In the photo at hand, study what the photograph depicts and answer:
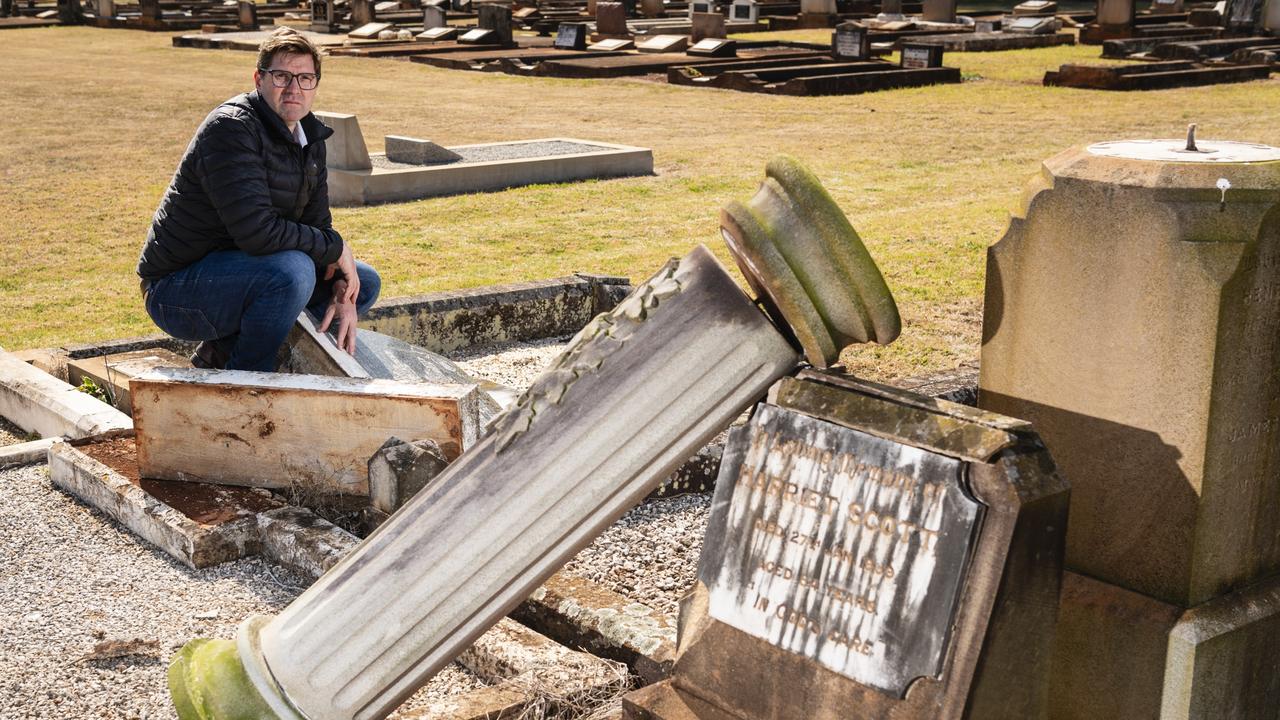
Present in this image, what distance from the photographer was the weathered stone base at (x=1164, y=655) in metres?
2.46

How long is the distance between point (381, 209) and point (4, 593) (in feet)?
22.4

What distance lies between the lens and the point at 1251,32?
24.0m

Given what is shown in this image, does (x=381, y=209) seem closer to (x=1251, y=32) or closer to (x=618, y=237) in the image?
(x=618, y=237)

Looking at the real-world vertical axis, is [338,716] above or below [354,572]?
below

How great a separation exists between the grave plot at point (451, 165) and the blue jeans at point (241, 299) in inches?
232

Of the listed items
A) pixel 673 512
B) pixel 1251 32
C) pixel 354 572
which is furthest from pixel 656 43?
pixel 354 572

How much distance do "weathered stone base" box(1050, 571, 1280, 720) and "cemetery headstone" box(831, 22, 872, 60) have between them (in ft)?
63.9

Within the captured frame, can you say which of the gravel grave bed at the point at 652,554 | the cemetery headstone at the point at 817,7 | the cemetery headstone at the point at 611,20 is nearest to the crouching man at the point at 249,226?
the gravel grave bed at the point at 652,554

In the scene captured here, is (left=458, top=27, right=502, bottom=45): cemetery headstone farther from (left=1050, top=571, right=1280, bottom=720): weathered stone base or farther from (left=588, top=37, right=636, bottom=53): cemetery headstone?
(left=1050, top=571, right=1280, bottom=720): weathered stone base

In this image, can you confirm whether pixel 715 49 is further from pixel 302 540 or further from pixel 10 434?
pixel 302 540

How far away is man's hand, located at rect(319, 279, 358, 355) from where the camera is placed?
496 cm

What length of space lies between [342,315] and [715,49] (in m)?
17.9

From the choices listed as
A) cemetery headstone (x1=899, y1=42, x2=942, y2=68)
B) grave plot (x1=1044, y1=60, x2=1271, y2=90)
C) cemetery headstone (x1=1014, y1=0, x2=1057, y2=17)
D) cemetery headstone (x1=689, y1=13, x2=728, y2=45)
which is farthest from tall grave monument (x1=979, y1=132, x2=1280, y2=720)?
cemetery headstone (x1=1014, y1=0, x2=1057, y2=17)

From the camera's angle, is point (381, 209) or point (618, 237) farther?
point (381, 209)
